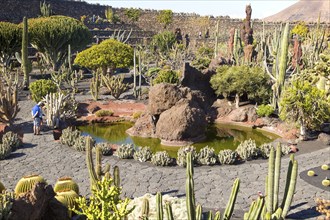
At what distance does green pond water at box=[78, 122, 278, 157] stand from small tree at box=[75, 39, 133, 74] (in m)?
7.50

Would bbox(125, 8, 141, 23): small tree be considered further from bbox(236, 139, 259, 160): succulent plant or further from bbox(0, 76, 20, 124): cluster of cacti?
bbox(236, 139, 259, 160): succulent plant

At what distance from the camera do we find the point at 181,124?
14.5m

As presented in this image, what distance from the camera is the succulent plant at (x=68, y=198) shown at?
7.73 m

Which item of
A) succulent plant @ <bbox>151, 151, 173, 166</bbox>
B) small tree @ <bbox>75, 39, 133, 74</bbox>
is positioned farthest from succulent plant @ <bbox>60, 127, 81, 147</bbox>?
small tree @ <bbox>75, 39, 133, 74</bbox>

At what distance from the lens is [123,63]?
25.5 meters

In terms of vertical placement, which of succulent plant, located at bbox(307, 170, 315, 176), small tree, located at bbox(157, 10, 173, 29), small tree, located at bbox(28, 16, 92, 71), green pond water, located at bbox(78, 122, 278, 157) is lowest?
green pond water, located at bbox(78, 122, 278, 157)

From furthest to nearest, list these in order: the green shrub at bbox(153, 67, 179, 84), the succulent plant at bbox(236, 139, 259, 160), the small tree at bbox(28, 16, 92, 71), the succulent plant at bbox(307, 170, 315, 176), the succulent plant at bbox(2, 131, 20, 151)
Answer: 1. the small tree at bbox(28, 16, 92, 71)
2. the green shrub at bbox(153, 67, 179, 84)
3. the succulent plant at bbox(2, 131, 20, 151)
4. the succulent plant at bbox(236, 139, 259, 160)
5. the succulent plant at bbox(307, 170, 315, 176)

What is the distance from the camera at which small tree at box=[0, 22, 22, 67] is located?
2619cm

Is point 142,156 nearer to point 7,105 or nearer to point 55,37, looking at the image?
point 7,105

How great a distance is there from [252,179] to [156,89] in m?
6.52

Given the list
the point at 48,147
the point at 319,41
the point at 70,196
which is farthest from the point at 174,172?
the point at 319,41

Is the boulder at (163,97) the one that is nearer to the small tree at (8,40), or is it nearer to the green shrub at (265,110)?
the green shrub at (265,110)

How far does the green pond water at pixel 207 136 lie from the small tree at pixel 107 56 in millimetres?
7497

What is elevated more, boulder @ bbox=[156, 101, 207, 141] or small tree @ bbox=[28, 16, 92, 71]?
small tree @ bbox=[28, 16, 92, 71]
